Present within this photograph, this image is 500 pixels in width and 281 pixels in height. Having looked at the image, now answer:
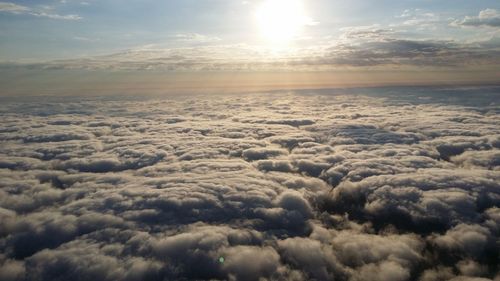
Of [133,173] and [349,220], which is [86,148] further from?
[349,220]


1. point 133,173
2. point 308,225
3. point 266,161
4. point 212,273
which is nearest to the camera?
point 212,273

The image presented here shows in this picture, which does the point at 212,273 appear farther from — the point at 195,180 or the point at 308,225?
the point at 195,180

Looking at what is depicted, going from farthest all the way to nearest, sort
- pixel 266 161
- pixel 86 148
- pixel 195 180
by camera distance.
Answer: pixel 86 148
pixel 266 161
pixel 195 180

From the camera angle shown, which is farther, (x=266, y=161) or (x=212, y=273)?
(x=266, y=161)

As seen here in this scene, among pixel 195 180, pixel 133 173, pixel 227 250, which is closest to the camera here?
pixel 227 250

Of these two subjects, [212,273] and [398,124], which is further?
[398,124]

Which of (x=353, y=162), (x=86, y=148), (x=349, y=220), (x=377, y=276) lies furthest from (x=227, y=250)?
(x=86, y=148)

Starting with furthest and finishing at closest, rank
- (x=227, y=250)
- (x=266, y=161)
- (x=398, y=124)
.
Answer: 1. (x=398, y=124)
2. (x=266, y=161)
3. (x=227, y=250)

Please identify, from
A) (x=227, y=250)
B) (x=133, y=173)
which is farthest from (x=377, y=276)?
(x=133, y=173)

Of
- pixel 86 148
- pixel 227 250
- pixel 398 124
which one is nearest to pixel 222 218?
pixel 227 250
